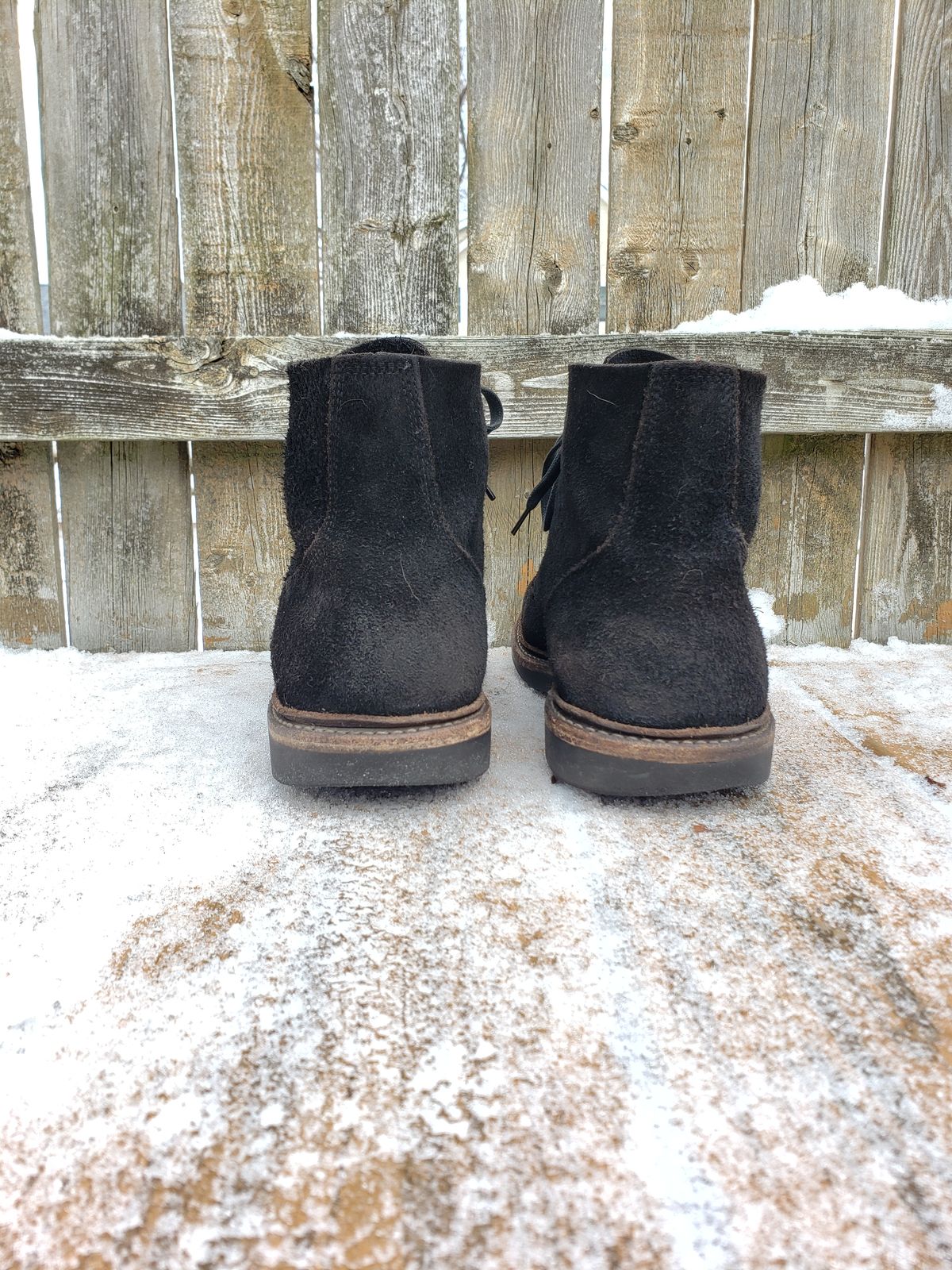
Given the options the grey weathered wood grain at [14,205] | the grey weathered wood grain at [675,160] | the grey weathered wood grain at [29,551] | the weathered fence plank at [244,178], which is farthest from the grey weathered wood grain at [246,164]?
the grey weathered wood grain at [675,160]

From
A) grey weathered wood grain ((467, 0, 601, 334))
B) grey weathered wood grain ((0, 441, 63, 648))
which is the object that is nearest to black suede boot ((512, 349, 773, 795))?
grey weathered wood grain ((467, 0, 601, 334))

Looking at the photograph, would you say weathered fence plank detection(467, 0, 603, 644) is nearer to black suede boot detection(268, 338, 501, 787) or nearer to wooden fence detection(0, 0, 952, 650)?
wooden fence detection(0, 0, 952, 650)

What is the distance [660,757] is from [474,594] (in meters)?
0.30

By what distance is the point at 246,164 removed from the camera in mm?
1526

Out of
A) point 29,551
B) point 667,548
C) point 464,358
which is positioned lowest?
point 29,551

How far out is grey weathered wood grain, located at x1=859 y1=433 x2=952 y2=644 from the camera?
5.47ft

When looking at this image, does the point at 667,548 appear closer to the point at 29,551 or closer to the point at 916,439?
the point at 916,439

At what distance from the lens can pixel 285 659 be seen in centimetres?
95

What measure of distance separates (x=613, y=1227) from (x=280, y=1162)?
0.19m

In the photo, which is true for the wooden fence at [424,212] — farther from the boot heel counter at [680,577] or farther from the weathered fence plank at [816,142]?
the boot heel counter at [680,577]

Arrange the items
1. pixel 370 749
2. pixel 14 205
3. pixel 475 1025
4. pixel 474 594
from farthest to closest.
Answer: pixel 14 205 < pixel 474 594 < pixel 370 749 < pixel 475 1025

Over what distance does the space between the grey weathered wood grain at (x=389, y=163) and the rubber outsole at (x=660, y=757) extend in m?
1.01

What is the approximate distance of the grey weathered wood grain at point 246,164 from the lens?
149 centimetres

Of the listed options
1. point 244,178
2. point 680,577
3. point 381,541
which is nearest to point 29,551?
point 244,178
